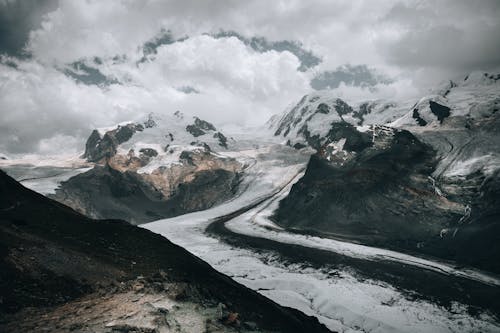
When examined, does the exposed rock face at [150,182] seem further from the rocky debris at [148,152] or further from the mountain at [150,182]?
the rocky debris at [148,152]

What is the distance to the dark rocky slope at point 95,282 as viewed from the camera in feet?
47.4

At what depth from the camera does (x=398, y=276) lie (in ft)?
142

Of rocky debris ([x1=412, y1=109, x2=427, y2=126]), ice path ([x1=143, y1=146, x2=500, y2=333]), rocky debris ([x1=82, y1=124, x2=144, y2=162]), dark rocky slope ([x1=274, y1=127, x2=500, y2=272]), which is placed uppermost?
rocky debris ([x1=82, y1=124, x2=144, y2=162])

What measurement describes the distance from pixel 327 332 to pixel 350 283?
1598 cm

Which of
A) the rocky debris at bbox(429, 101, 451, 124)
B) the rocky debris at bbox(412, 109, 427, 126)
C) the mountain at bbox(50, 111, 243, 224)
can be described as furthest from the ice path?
the rocky debris at bbox(412, 109, 427, 126)

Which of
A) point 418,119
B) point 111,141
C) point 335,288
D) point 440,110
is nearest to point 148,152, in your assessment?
point 111,141

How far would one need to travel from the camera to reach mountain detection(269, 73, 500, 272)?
5791cm

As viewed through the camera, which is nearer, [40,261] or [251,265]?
[40,261]

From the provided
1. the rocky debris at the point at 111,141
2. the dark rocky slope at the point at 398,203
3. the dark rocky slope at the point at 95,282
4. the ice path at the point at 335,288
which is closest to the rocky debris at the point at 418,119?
the dark rocky slope at the point at 398,203

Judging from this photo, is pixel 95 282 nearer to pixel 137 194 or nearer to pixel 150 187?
pixel 137 194

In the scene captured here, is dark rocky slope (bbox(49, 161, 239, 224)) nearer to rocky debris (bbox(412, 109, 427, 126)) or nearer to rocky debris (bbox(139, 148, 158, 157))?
rocky debris (bbox(139, 148, 158, 157))

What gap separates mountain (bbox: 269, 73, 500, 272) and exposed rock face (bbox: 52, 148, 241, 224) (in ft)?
150

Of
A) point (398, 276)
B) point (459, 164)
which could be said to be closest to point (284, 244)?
point (398, 276)

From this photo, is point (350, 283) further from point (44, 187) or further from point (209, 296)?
point (44, 187)
